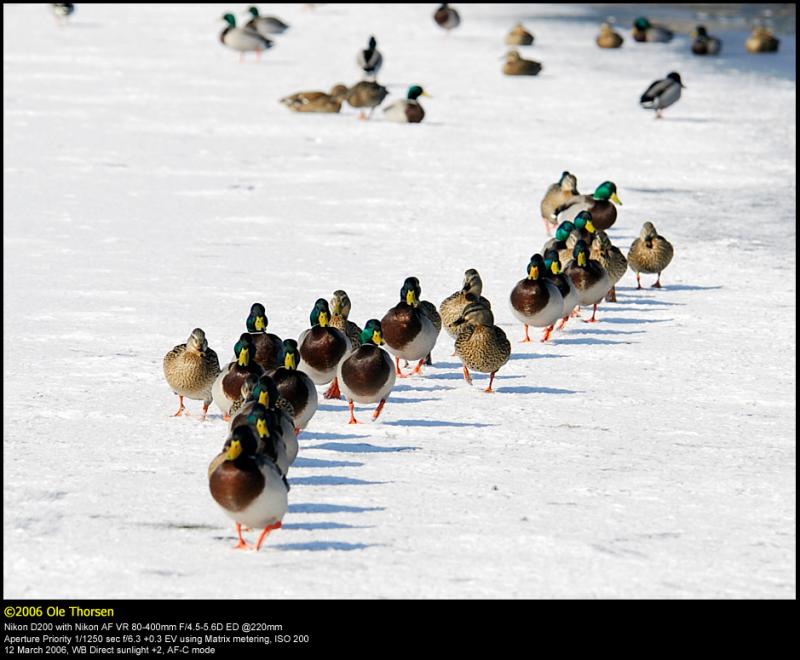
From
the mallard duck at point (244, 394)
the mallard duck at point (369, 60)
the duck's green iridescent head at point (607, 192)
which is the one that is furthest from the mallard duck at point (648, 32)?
the mallard duck at point (244, 394)

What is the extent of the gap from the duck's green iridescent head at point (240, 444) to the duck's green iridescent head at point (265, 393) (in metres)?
0.77

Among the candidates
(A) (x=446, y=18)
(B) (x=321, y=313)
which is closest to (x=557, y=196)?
(B) (x=321, y=313)

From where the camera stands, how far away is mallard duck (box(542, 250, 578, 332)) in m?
10.1

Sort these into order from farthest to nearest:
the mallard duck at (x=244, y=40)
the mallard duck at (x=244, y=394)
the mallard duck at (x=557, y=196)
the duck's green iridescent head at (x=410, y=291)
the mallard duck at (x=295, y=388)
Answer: the mallard duck at (x=244, y=40)
the mallard duck at (x=557, y=196)
the duck's green iridescent head at (x=410, y=291)
the mallard duck at (x=295, y=388)
the mallard duck at (x=244, y=394)

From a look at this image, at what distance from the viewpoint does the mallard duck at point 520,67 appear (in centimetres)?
2395

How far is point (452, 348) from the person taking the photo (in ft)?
32.4

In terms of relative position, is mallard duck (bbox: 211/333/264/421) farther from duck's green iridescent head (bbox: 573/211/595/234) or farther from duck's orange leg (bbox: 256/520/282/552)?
duck's green iridescent head (bbox: 573/211/595/234)

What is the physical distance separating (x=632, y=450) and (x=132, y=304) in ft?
14.6

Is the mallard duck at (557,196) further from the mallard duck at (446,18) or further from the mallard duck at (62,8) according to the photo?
the mallard duck at (62,8)

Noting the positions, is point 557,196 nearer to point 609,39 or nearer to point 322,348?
point 322,348

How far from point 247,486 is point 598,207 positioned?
7808 mm

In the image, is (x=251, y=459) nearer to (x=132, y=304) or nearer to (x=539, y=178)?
(x=132, y=304)

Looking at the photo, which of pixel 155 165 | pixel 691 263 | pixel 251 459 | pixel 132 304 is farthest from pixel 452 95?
pixel 251 459

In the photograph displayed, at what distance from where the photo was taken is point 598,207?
13.2m
